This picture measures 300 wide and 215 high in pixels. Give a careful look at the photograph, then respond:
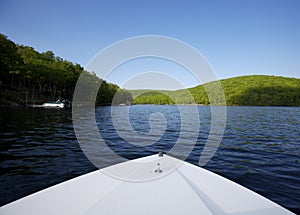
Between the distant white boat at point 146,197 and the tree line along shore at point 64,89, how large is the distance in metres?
3.96

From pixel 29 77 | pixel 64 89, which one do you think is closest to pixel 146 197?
pixel 29 77

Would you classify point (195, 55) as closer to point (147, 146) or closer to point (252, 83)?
point (147, 146)

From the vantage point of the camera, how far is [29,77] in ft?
183

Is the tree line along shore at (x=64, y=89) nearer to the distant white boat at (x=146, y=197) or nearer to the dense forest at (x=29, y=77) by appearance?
the dense forest at (x=29, y=77)

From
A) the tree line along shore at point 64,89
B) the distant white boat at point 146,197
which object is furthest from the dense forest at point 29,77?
the distant white boat at point 146,197

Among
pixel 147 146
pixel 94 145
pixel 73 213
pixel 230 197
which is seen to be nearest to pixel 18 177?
pixel 73 213

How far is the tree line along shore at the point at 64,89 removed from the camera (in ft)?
51.6

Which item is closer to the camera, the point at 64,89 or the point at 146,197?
the point at 146,197

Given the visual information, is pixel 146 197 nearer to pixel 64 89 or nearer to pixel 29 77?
pixel 29 77

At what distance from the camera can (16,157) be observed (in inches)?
303

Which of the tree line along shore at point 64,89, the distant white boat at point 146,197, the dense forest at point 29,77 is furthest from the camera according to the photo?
the dense forest at point 29,77

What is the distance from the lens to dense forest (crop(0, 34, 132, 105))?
48625mm

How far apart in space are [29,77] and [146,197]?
209 ft

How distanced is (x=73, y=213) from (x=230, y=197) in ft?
8.30
